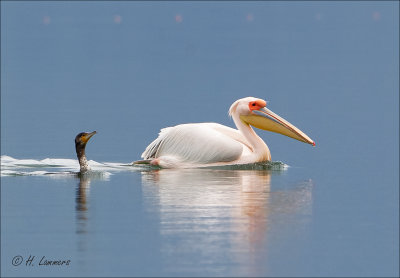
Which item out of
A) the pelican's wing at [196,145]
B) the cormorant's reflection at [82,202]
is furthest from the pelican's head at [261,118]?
the cormorant's reflection at [82,202]

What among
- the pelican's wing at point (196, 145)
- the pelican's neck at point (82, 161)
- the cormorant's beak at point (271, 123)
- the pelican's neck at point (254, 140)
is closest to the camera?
the pelican's neck at point (82, 161)

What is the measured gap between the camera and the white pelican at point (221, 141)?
1094 centimetres

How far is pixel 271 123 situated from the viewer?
11430 millimetres

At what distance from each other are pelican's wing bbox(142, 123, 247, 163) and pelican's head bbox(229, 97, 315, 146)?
13.3 inches

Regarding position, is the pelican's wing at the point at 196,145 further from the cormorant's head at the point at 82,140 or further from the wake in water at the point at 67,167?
the cormorant's head at the point at 82,140

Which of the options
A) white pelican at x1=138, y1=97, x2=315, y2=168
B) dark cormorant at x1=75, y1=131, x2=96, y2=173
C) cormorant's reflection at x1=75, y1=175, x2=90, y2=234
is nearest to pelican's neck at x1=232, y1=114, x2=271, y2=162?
white pelican at x1=138, y1=97, x2=315, y2=168

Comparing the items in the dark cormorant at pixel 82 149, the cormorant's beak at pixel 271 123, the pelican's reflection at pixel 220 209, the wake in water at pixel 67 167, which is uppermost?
the cormorant's beak at pixel 271 123

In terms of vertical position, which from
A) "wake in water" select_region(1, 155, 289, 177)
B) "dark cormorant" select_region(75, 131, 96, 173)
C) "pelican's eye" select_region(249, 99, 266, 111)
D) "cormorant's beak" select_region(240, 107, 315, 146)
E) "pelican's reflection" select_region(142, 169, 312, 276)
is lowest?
"pelican's reflection" select_region(142, 169, 312, 276)

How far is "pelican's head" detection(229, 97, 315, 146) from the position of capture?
11359 millimetres

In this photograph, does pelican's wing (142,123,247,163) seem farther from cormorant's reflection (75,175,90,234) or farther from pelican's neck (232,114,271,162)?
cormorant's reflection (75,175,90,234)

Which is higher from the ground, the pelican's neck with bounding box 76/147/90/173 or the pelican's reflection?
the pelican's neck with bounding box 76/147/90/173

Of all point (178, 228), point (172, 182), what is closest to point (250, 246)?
point (178, 228)

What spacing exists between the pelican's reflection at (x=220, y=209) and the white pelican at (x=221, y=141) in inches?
9.2

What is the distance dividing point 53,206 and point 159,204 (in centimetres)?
86
